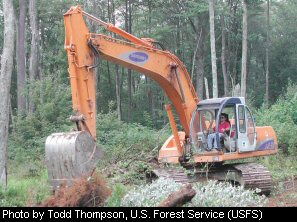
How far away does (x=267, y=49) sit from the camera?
40.5 metres

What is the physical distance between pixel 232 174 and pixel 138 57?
3.56m

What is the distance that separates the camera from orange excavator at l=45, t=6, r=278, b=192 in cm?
997

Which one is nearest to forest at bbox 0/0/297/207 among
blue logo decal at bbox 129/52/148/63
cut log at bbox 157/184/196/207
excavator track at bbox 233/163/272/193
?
excavator track at bbox 233/163/272/193

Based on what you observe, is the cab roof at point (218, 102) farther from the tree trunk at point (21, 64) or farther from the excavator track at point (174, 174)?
the tree trunk at point (21, 64)

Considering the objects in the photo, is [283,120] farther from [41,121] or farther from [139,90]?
[139,90]

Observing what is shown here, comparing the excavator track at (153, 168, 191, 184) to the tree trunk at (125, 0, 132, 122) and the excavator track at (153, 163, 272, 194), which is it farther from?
the tree trunk at (125, 0, 132, 122)

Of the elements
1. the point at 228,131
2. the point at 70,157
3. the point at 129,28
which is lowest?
the point at 70,157

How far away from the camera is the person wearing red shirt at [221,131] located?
1255 centimetres

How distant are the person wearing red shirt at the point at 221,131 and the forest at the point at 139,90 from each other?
1724mm

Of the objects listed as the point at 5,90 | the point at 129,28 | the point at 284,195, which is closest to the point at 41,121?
the point at 5,90

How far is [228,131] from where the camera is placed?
1289 centimetres
